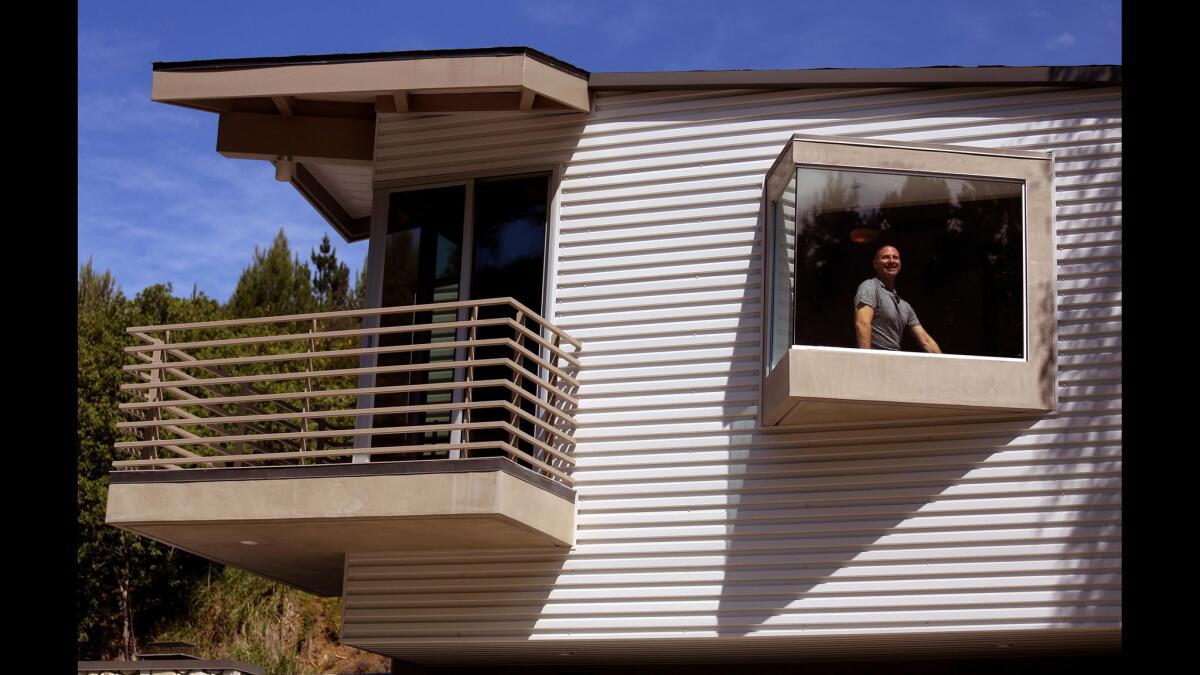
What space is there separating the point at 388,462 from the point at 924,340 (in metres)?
4.33

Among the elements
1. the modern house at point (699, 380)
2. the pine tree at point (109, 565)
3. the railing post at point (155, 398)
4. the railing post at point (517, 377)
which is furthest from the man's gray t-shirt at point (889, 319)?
the pine tree at point (109, 565)

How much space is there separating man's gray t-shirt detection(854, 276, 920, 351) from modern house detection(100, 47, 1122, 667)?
11 cm

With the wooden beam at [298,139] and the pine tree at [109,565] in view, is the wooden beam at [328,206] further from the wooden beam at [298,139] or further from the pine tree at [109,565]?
the pine tree at [109,565]

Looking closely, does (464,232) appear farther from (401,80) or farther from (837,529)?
(837,529)

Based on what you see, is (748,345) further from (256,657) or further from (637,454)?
(256,657)

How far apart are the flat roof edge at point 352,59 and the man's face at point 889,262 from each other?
3.38 m

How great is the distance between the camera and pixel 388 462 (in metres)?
10.1

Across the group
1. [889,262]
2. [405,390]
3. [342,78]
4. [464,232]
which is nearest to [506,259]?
[464,232]

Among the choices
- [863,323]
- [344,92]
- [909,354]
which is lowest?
[909,354]

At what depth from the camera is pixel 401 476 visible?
10.1m

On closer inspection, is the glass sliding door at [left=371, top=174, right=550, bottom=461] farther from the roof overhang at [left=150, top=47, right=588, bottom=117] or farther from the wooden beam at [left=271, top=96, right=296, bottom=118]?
the wooden beam at [left=271, top=96, right=296, bottom=118]

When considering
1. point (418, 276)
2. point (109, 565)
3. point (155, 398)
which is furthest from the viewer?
point (109, 565)

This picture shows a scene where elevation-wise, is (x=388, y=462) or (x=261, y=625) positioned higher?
(x=388, y=462)

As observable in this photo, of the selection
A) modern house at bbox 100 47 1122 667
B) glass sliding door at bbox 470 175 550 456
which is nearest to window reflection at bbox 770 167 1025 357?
modern house at bbox 100 47 1122 667
